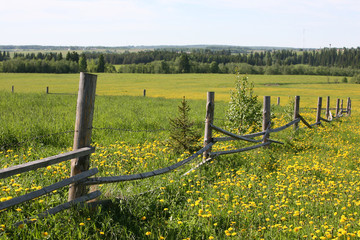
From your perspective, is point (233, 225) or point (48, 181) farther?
point (48, 181)

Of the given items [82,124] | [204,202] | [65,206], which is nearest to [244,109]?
[204,202]

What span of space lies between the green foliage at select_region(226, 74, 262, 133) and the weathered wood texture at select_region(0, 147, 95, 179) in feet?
27.1

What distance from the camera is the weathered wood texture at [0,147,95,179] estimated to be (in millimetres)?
3360

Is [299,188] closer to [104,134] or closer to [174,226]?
[174,226]

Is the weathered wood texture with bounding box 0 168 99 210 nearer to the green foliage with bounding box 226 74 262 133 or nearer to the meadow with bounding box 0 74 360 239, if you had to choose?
the meadow with bounding box 0 74 360 239

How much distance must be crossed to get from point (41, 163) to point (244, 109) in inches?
355

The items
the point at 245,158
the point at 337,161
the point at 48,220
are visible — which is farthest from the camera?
the point at 337,161

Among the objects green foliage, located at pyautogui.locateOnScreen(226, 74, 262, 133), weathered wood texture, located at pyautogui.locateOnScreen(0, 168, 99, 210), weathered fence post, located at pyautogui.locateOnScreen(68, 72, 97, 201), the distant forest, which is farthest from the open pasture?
weathered wood texture, located at pyautogui.locateOnScreen(0, 168, 99, 210)

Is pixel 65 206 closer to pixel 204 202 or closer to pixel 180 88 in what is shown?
pixel 204 202

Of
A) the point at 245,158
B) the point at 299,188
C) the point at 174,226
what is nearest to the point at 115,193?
the point at 174,226

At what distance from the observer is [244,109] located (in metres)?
11.8

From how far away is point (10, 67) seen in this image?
10100cm

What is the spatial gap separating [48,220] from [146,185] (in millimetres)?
1954

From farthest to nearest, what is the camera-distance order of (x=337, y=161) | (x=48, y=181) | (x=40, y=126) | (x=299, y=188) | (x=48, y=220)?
(x=40, y=126)
(x=337, y=161)
(x=299, y=188)
(x=48, y=181)
(x=48, y=220)
